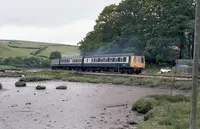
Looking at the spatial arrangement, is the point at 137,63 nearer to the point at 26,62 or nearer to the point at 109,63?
the point at 109,63

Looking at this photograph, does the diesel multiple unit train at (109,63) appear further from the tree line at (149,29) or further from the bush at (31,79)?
the bush at (31,79)

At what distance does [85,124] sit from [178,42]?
4571 centimetres

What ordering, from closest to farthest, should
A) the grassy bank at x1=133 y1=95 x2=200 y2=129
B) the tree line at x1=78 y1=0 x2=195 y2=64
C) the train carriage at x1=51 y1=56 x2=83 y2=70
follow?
the grassy bank at x1=133 y1=95 x2=200 y2=129 < the tree line at x1=78 y1=0 x2=195 y2=64 < the train carriage at x1=51 y1=56 x2=83 y2=70

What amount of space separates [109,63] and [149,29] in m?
10.8

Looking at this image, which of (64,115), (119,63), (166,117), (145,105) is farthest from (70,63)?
(166,117)

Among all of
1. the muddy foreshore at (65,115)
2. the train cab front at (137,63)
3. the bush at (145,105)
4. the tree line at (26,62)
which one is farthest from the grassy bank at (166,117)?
the tree line at (26,62)

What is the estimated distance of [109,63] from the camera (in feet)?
197

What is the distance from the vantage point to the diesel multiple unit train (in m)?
54.4

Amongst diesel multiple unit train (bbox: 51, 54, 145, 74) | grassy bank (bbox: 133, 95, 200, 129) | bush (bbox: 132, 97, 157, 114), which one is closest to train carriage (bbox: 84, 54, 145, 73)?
diesel multiple unit train (bbox: 51, 54, 145, 74)

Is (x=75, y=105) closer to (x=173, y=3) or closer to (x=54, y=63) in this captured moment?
(x=173, y=3)

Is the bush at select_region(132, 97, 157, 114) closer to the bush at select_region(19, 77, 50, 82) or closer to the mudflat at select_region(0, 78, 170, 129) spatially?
the mudflat at select_region(0, 78, 170, 129)

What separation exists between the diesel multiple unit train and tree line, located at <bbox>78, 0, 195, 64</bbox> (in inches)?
227

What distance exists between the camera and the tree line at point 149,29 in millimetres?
59781

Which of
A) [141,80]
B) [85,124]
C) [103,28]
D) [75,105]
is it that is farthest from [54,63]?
[85,124]
